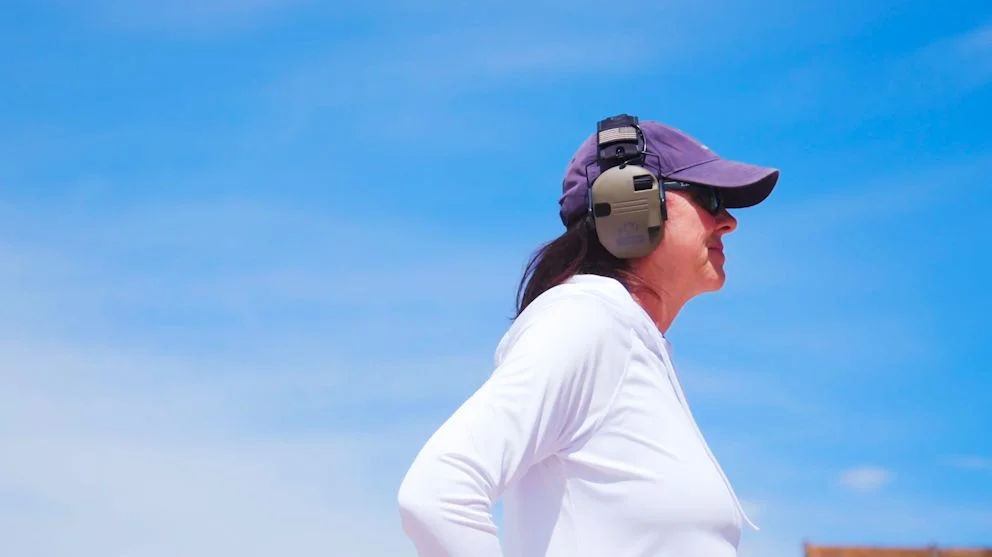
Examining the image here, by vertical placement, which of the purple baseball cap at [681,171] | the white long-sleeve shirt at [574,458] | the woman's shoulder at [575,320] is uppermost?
the purple baseball cap at [681,171]

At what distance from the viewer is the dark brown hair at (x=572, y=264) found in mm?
3342

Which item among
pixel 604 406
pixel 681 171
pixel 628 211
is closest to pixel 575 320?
pixel 604 406

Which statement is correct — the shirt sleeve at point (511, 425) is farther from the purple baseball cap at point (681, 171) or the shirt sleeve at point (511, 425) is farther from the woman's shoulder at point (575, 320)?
the purple baseball cap at point (681, 171)

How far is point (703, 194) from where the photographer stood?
3.45 m

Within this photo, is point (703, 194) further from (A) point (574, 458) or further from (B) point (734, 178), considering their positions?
(A) point (574, 458)

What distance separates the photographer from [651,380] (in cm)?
300

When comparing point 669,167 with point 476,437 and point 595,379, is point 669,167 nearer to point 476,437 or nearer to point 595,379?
point 595,379

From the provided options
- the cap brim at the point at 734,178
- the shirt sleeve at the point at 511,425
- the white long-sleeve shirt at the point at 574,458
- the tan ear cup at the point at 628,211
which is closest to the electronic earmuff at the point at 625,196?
the tan ear cup at the point at 628,211

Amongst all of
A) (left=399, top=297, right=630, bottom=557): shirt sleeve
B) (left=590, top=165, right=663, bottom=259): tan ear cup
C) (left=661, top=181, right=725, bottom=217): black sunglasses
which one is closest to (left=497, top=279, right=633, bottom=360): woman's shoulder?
(left=399, top=297, right=630, bottom=557): shirt sleeve

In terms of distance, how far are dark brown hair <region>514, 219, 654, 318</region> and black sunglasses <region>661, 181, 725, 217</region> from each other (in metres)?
0.28

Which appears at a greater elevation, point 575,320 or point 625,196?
point 625,196

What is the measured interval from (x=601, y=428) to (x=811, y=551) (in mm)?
11579

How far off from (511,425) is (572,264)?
2.68 ft

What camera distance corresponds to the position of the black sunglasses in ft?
11.3
